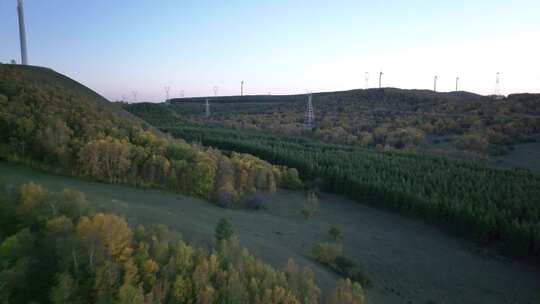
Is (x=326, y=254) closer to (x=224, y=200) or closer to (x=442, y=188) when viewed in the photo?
(x=224, y=200)

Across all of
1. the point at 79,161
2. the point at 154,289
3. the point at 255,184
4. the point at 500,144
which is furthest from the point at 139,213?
the point at 500,144

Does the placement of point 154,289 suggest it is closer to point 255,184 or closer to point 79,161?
point 79,161

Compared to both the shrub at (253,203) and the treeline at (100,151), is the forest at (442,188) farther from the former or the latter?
the shrub at (253,203)

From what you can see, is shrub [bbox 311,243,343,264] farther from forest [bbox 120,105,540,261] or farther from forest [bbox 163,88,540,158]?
forest [bbox 163,88,540,158]

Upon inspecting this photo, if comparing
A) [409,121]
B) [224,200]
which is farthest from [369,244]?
[409,121]

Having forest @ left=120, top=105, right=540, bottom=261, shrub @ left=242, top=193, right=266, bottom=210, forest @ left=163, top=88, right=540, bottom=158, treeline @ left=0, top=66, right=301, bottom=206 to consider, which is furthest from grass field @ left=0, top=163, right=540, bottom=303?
forest @ left=163, top=88, right=540, bottom=158

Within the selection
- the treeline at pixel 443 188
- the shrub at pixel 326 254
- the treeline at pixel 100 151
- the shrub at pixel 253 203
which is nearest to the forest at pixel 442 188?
the treeline at pixel 443 188
